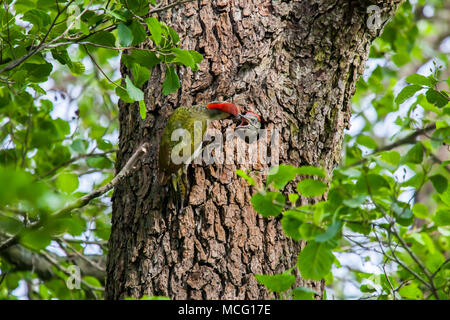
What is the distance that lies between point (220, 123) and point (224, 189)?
356 mm

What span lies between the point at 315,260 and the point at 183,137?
0.97 m

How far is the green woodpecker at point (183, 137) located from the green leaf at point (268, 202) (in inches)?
23.7

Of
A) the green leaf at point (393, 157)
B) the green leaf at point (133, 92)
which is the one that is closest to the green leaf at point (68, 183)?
the green leaf at point (133, 92)

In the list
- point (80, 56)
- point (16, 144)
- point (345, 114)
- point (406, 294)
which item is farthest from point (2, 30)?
point (406, 294)

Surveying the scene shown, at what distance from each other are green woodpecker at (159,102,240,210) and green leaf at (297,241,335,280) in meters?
0.76

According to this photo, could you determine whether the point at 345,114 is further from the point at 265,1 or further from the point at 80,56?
the point at 80,56

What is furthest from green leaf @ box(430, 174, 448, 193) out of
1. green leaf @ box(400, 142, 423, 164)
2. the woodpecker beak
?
the woodpecker beak

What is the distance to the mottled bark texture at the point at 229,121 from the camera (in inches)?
84.5

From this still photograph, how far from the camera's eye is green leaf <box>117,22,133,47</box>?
6.51 feet

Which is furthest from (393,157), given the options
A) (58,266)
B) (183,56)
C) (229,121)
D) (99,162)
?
(58,266)

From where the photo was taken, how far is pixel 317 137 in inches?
94.0

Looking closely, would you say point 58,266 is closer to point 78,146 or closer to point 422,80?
point 78,146

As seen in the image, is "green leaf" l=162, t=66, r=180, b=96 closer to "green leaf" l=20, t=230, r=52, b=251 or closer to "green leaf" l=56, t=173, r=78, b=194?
"green leaf" l=56, t=173, r=78, b=194

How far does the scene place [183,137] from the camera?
2.28m
